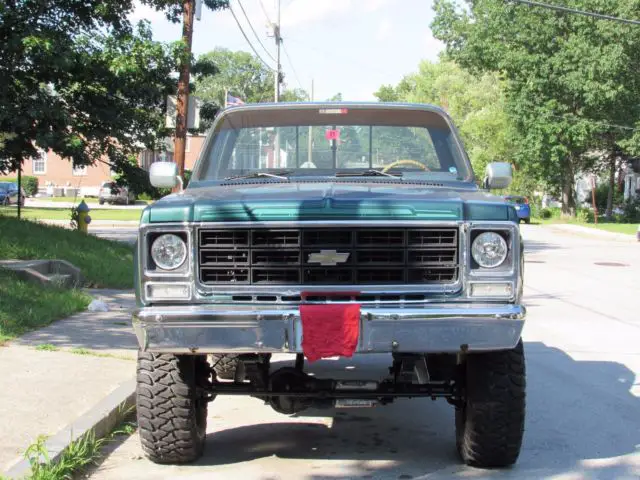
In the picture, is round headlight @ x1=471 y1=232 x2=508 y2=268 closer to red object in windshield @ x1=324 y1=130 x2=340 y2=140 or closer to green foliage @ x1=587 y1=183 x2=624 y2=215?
red object in windshield @ x1=324 y1=130 x2=340 y2=140

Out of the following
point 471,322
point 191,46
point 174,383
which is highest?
point 191,46

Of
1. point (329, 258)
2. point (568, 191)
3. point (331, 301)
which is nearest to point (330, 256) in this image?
point (329, 258)

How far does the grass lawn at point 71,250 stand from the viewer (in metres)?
13.3

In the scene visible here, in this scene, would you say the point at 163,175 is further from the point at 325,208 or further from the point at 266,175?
the point at 325,208

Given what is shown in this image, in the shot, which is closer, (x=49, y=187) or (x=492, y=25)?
(x=492, y=25)

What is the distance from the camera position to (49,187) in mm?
64250

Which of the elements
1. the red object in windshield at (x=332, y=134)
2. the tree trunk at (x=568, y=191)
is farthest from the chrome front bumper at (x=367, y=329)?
the tree trunk at (x=568, y=191)

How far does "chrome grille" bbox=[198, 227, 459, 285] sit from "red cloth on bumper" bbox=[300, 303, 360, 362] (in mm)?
271

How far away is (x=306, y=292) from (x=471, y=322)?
33.7 inches

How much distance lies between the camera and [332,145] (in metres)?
6.30

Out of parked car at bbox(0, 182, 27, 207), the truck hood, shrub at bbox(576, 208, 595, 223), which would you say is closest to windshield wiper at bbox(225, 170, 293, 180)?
the truck hood

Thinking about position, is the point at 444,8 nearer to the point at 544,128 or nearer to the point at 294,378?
the point at 544,128

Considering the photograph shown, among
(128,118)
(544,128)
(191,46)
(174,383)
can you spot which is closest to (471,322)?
(174,383)

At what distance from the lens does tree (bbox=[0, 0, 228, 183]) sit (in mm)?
14805
